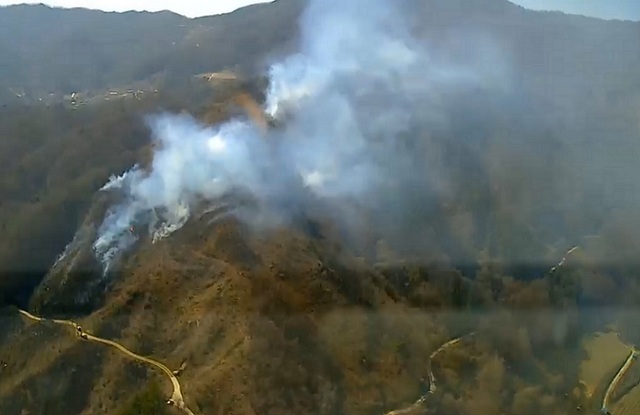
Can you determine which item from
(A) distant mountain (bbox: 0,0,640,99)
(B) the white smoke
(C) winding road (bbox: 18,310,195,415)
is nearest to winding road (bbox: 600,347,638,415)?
(B) the white smoke

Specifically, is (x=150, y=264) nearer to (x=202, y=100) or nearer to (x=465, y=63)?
(x=202, y=100)

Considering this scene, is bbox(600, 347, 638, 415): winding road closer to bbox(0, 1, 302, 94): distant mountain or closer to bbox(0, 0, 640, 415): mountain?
bbox(0, 0, 640, 415): mountain

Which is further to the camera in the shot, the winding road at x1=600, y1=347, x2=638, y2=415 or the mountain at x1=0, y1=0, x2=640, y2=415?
the winding road at x1=600, y1=347, x2=638, y2=415

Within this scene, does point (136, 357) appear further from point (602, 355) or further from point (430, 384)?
point (602, 355)

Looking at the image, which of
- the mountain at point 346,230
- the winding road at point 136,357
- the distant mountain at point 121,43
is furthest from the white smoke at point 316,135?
the distant mountain at point 121,43

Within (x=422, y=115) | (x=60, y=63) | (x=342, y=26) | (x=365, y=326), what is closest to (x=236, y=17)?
(x=60, y=63)

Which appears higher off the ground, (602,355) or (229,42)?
(229,42)

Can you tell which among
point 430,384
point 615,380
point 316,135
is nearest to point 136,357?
point 430,384
